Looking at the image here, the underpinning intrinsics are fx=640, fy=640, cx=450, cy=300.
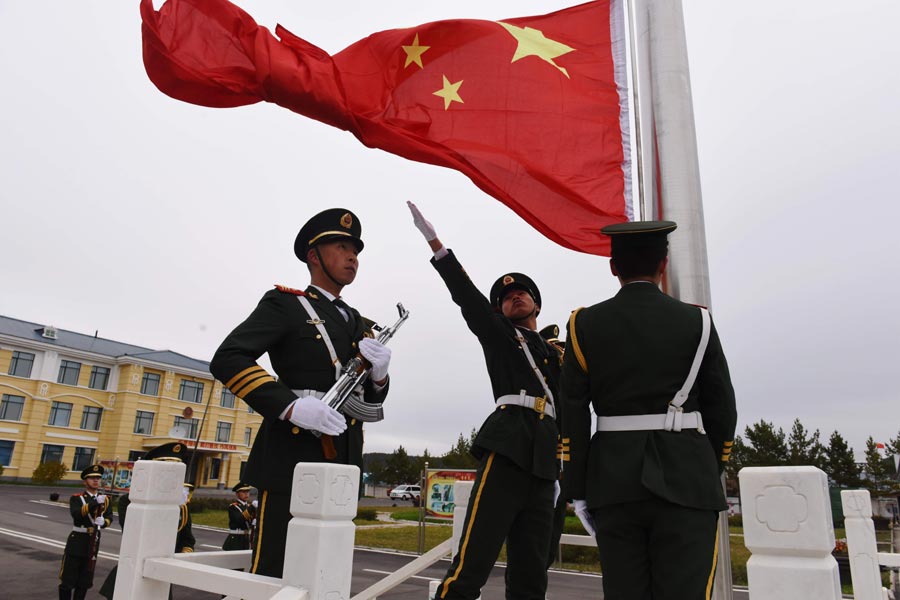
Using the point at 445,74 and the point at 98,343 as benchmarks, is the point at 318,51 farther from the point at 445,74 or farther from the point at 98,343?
the point at 98,343

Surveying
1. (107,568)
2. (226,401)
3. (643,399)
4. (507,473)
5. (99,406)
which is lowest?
(107,568)

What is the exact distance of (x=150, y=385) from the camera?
4819 centimetres

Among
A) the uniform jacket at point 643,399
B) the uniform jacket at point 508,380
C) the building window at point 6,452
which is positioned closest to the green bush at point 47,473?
the building window at point 6,452

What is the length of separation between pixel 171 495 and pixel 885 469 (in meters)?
52.9

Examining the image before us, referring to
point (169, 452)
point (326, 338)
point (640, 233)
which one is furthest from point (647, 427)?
point (169, 452)

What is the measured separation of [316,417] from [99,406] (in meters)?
51.2

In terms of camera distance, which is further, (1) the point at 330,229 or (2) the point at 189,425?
(2) the point at 189,425

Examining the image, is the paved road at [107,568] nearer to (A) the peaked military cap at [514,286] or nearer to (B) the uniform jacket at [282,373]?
(A) the peaked military cap at [514,286]

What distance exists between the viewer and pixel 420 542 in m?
15.5

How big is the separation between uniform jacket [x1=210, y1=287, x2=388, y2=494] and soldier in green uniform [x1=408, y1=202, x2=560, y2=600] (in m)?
0.64

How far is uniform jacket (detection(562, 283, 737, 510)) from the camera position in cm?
233

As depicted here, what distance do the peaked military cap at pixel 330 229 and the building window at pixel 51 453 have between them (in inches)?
1929

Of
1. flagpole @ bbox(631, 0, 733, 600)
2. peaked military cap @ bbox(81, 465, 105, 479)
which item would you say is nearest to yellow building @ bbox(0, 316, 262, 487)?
peaked military cap @ bbox(81, 465, 105, 479)

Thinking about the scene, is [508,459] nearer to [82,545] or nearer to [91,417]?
[82,545]
